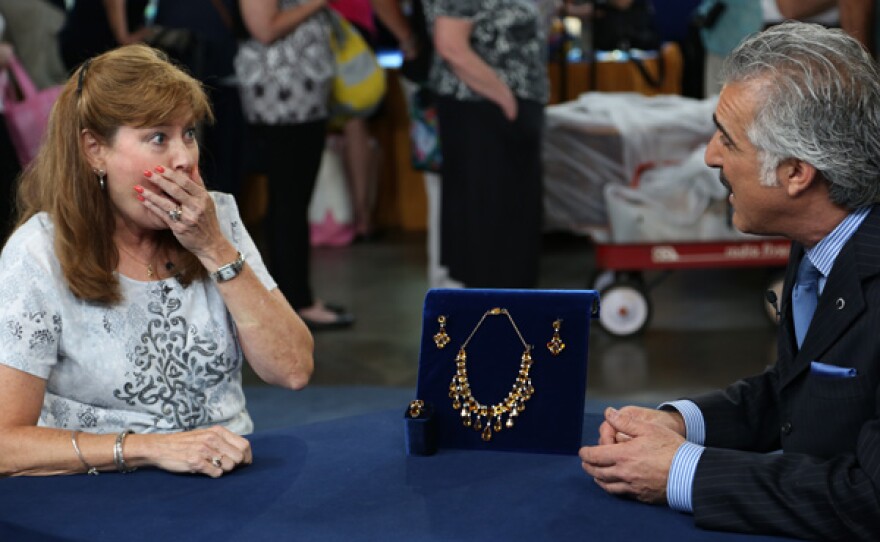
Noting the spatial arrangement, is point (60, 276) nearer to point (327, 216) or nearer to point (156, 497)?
point (156, 497)

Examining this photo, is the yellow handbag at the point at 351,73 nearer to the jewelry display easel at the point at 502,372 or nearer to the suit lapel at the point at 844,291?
the jewelry display easel at the point at 502,372

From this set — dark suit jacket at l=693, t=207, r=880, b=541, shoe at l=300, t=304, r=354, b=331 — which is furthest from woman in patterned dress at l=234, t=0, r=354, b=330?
dark suit jacket at l=693, t=207, r=880, b=541

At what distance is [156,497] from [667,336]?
4.04 meters

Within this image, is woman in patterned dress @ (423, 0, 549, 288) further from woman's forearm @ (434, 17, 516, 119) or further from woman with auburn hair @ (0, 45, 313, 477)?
woman with auburn hair @ (0, 45, 313, 477)

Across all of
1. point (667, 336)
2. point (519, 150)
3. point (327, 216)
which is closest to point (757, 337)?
point (667, 336)

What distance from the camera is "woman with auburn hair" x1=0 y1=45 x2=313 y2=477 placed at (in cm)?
225

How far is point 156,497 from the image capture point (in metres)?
1.91

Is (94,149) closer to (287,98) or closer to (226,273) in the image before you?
(226,273)

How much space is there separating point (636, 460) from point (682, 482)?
80 millimetres

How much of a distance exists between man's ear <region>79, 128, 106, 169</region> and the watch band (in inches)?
11.6

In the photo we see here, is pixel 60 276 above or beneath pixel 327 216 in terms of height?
above

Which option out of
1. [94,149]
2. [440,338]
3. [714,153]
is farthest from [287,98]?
[714,153]

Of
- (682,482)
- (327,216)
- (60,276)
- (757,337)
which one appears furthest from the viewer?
(327,216)

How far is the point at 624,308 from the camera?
18.5 ft
